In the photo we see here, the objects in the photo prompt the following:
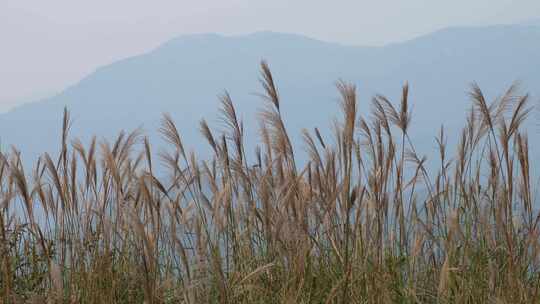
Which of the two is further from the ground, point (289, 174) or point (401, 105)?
point (401, 105)

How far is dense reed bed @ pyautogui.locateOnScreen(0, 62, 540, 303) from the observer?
2.37m

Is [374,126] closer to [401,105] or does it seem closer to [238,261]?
[401,105]

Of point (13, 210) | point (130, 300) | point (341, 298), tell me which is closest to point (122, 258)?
point (130, 300)

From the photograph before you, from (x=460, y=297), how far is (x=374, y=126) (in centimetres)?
75

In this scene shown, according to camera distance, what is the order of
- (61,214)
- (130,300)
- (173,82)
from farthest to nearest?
(173,82), (130,300), (61,214)

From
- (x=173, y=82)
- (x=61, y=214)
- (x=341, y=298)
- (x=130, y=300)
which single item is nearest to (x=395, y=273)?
(x=341, y=298)

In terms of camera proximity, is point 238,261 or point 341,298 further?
point 238,261

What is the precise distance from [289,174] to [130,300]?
983 millimetres

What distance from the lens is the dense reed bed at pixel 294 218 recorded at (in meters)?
2.37

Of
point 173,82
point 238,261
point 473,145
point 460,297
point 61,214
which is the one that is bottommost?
point 460,297

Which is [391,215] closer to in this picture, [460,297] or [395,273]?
[395,273]

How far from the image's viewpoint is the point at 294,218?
7.89ft

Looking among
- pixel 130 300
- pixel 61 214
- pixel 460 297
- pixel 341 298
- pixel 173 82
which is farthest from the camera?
pixel 173 82

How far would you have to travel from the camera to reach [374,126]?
2.82m
